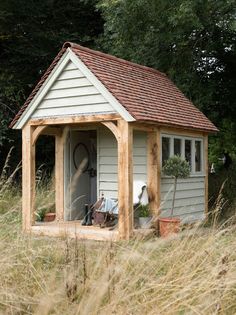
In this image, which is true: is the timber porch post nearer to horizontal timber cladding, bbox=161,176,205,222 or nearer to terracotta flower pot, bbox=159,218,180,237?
horizontal timber cladding, bbox=161,176,205,222

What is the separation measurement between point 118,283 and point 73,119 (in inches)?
255

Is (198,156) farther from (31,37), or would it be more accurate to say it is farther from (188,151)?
(31,37)

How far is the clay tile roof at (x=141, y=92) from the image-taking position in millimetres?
9506

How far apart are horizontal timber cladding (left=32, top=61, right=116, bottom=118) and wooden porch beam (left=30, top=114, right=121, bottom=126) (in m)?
0.08

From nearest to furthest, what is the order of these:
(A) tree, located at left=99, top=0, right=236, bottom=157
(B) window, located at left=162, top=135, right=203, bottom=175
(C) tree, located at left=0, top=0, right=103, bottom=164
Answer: (B) window, located at left=162, top=135, right=203, bottom=175
(A) tree, located at left=99, top=0, right=236, bottom=157
(C) tree, located at left=0, top=0, right=103, bottom=164

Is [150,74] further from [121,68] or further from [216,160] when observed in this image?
[216,160]

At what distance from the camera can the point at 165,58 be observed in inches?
581

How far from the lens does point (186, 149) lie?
11.5m

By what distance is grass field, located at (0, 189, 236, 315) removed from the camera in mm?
3438

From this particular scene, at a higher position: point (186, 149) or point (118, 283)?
point (186, 149)

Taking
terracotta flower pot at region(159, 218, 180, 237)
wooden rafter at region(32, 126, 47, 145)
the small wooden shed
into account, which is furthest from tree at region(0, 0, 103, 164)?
terracotta flower pot at region(159, 218, 180, 237)

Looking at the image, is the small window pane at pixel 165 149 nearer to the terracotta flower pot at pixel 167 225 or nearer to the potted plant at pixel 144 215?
the potted plant at pixel 144 215

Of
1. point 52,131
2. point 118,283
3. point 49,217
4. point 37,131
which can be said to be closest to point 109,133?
point 52,131

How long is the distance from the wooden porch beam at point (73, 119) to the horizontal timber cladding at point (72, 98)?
0.08 meters
